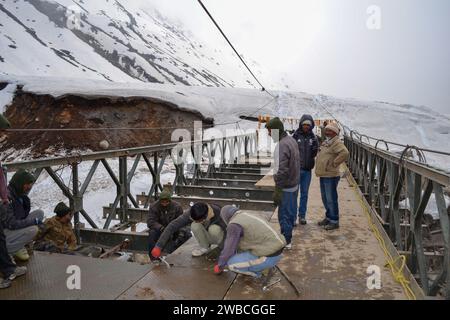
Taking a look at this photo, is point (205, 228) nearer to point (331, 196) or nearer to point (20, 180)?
point (20, 180)

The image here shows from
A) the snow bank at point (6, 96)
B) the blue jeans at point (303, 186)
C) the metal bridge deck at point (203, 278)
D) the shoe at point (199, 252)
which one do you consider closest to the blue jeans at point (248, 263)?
the metal bridge deck at point (203, 278)

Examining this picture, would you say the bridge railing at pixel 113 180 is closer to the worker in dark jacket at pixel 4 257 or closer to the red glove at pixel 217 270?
the worker in dark jacket at pixel 4 257

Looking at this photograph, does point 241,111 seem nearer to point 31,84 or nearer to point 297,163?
point 31,84

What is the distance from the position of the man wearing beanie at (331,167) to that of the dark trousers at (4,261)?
3898mm

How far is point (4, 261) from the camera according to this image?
10.6 feet

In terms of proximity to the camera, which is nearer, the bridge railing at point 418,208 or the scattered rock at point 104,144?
the bridge railing at point 418,208

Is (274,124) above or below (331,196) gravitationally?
above

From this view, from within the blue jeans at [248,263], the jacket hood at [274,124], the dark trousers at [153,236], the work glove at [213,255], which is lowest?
the dark trousers at [153,236]

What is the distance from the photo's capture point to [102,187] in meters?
13.0

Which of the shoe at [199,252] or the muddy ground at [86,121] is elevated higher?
the muddy ground at [86,121]

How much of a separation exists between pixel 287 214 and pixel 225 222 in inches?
41.8

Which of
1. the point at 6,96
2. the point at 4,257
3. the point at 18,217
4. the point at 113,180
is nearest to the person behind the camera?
the point at 4,257

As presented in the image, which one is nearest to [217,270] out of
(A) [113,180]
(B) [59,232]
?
(B) [59,232]

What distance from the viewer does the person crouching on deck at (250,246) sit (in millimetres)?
3316
